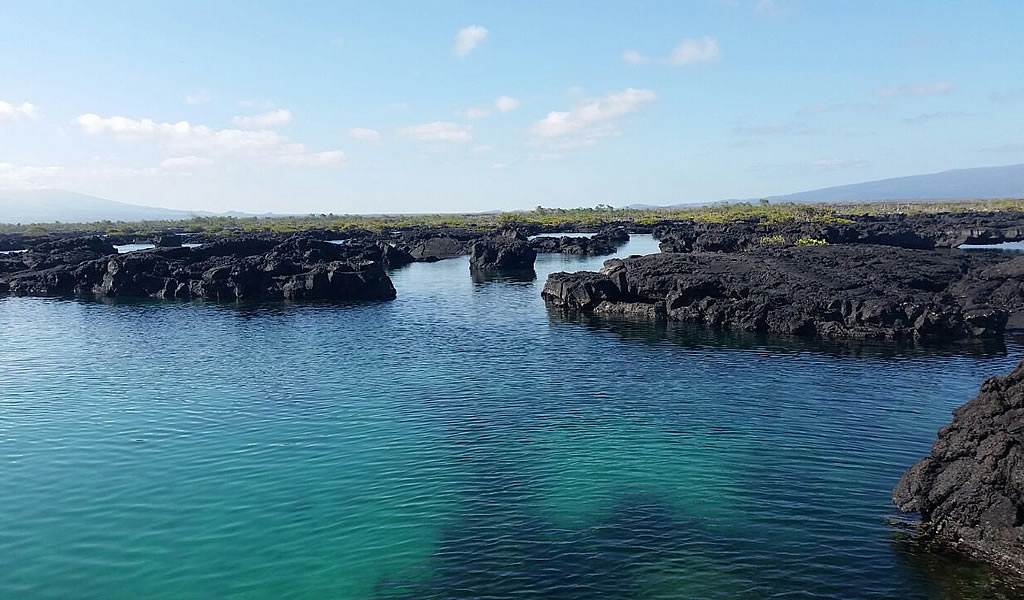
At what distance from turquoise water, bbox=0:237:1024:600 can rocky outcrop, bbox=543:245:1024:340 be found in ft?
17.9

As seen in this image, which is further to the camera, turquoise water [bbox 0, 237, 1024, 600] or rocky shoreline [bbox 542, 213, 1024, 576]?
rocky shoreline [bbox 542, 213, 1024, 576]

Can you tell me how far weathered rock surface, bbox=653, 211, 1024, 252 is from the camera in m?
133

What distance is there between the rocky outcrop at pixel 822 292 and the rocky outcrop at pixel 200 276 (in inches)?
1252

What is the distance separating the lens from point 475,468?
1358 inches

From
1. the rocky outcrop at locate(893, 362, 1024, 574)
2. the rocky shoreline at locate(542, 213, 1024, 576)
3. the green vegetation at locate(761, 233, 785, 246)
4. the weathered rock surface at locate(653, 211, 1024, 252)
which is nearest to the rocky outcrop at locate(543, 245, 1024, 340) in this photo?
the rocky shoreline at locate(542, 213, 1024, 576)

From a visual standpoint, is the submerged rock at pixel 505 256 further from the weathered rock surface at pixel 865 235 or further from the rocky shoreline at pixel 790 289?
the weathered rock surface at pixel 865 235

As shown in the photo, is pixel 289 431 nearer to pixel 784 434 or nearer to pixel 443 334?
pixel 784 434

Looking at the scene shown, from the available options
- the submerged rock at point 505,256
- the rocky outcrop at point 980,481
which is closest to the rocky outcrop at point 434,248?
the submerged rock at point 505,256

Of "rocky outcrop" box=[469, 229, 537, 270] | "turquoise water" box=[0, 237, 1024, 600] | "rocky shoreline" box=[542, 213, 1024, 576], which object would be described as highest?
"rocky outcrop" box=[469, 229, 537, 270]

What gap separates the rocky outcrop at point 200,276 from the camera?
102 metres

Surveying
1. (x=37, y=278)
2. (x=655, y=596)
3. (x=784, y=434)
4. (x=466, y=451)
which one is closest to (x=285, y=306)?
(x=37, y=278)

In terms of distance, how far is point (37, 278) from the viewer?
114 m

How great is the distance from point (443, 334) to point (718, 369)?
97.5 ft

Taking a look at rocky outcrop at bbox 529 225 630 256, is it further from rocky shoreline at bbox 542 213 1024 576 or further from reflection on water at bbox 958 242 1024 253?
reflection on water at bbox 958 242 1024 253
